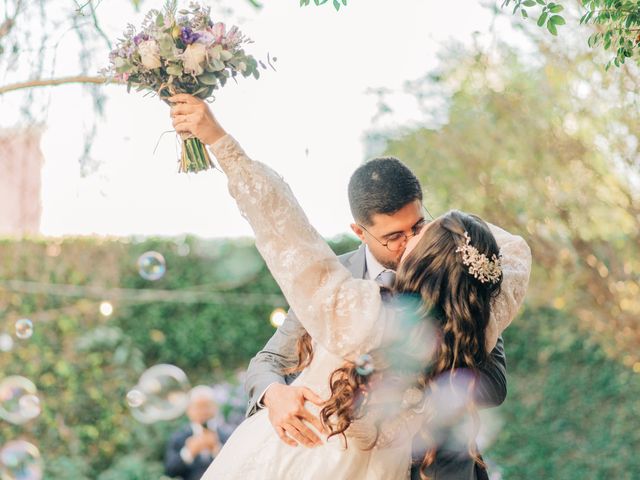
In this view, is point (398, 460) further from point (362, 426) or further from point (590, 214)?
point (590, 214)

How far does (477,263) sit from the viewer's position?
226cm

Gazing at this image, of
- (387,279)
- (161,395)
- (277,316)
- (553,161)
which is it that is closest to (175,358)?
(277,316)

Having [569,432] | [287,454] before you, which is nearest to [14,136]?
[287,454]

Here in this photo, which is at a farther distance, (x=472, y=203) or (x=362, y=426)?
(x=472, y=203)

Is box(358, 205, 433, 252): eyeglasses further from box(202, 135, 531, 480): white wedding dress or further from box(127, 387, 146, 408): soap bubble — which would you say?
box(127, 387, 146, 408): soap bubble

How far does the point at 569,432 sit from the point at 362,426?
6.62 m

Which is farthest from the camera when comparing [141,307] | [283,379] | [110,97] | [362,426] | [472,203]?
[141,307]

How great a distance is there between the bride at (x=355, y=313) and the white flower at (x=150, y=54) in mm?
164

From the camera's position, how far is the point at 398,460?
2.46 m

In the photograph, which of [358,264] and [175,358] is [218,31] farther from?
[175,358]

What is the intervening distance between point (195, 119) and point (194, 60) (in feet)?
0.80

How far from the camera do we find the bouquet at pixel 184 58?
2371mm

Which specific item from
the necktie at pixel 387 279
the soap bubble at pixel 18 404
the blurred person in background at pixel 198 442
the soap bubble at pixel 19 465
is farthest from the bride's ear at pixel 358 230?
the blurred person in background at pixel 198 442

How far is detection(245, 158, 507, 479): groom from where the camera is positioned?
2383 millimetres
